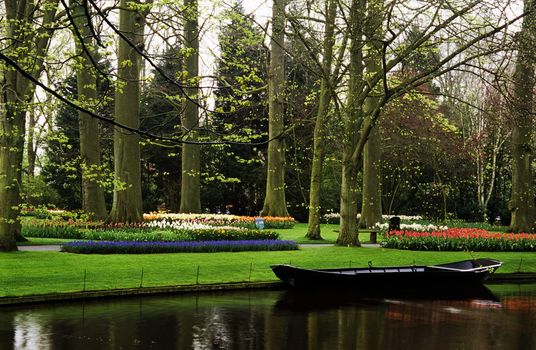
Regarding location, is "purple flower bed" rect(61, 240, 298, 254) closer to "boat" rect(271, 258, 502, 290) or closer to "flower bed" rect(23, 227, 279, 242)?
"flower bed" rect(23, 227, 279, 242)

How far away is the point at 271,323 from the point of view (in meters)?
11.3

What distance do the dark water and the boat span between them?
0.44m

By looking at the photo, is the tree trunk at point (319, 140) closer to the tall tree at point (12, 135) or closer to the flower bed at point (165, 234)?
the flower bed at point (165, 234)

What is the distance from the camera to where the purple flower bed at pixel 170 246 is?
1733 centimetres

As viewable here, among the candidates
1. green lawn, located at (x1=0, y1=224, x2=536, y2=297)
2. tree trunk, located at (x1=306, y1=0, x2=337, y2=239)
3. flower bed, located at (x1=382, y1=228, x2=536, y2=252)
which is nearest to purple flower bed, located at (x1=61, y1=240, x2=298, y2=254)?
green lawn, located at (x1=0, y1=224, x2=536, y2=297)

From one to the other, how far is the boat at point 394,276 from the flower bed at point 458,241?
4.13 m

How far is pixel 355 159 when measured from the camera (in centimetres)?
2023

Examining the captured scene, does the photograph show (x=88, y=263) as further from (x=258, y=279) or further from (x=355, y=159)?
(x=355, y=159)

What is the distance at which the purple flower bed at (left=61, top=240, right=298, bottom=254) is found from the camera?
1733cm

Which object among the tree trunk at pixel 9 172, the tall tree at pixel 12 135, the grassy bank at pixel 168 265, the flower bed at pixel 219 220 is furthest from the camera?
the flower bed at pixel 219 220

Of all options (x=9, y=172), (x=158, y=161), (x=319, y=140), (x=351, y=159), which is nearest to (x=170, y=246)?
(x=9, y=172)

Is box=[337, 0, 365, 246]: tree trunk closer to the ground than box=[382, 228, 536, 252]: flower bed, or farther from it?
farther from it

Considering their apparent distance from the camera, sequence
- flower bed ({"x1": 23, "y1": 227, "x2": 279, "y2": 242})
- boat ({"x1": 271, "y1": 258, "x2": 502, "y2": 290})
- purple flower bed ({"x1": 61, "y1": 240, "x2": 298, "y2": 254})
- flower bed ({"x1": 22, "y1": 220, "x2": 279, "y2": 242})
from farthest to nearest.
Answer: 1. flower bed ({"x1": 22, "y1": 220, "x2": 279, "y2": 242})
2. flower bed ({"x1": 23, "y1": 227, "x2": 279, "y2": 242})
3. purple flower bed ({"x1": 61, "y1": 240, "x2": 298, "y2": 254})
4. boat ({"x1": 271, "y1": 258, "x2": 502, "y2": 290})

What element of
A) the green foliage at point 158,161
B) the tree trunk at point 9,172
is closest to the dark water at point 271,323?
the tree trunk at point 9,172
